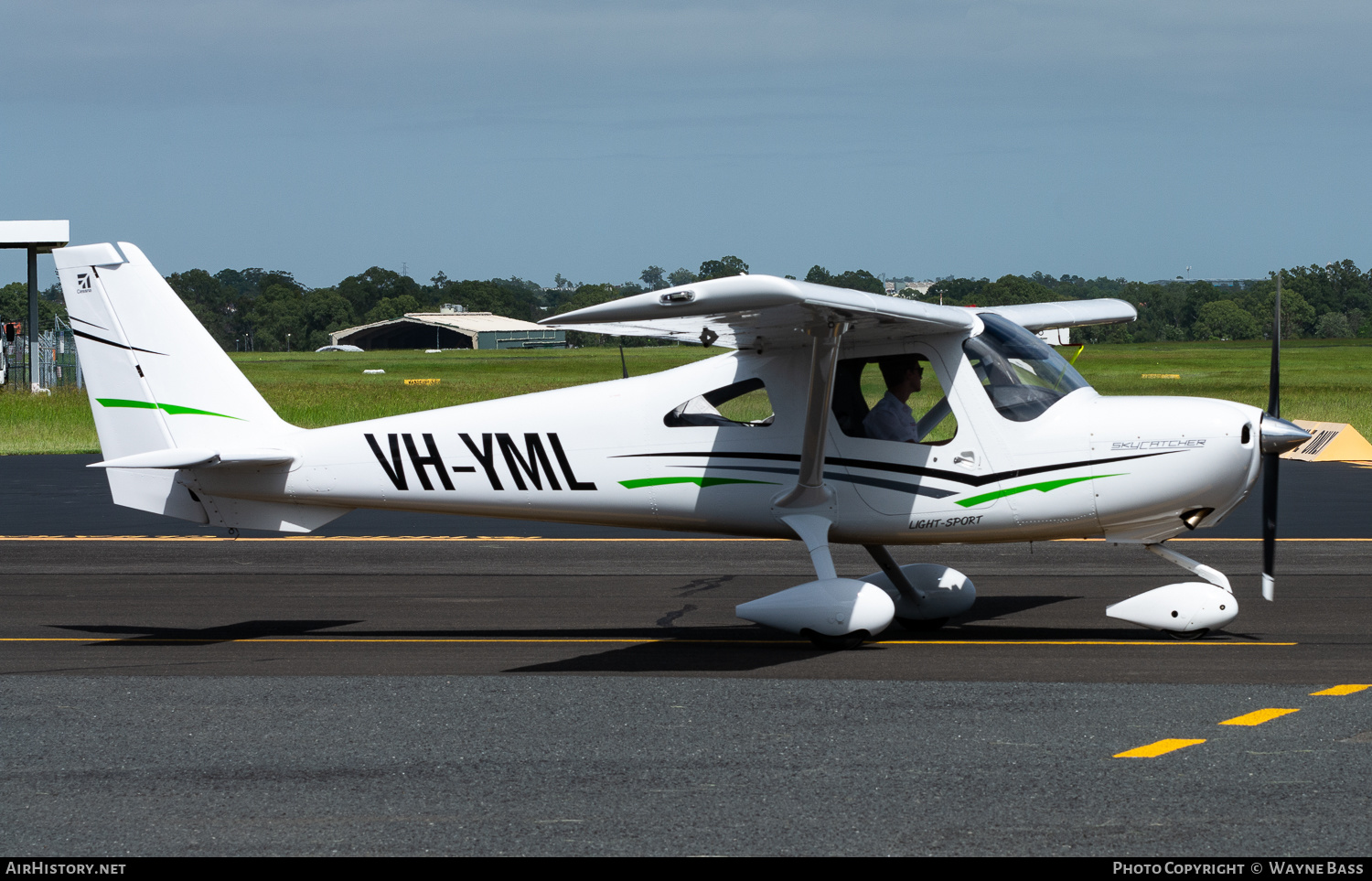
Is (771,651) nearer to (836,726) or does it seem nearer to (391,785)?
(836,726)

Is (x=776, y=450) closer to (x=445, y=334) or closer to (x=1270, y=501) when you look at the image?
(x=1270, y=501)

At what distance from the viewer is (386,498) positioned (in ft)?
34.0

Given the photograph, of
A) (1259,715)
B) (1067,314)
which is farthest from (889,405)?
(1259,715)

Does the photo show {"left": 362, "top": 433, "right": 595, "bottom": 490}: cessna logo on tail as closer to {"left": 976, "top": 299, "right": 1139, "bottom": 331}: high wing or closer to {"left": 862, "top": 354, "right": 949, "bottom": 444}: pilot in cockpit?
{"left": 862, "top": 354, "right": 949, "bottom": 444}: pilot in cockpit

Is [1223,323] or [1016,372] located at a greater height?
[1223,323]

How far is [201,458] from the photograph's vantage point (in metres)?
9.93

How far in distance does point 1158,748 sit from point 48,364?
46221 millimetres

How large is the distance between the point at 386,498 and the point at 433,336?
14761 centimetres

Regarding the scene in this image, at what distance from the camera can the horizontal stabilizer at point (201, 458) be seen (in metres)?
9.88

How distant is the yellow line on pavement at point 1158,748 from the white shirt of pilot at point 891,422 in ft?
10.7

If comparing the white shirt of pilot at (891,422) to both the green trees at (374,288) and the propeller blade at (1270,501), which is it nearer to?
the propeller blade at (1270,501)

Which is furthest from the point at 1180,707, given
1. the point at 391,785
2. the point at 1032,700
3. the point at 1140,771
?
the point at 391,785

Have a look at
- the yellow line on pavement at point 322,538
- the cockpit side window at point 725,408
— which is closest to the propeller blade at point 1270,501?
the cockpit side window at point 725,408

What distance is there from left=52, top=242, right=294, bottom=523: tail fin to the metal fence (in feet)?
123
